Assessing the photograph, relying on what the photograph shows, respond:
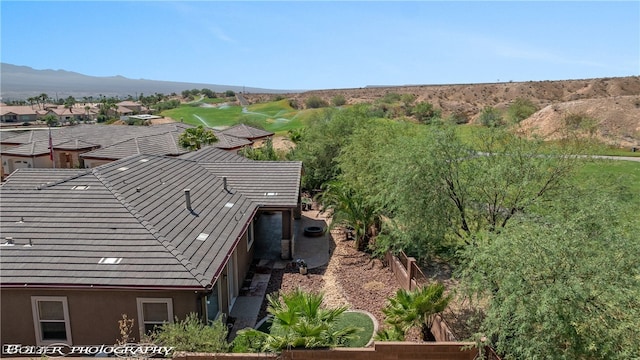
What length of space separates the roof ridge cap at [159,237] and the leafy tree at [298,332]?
74.7 inches

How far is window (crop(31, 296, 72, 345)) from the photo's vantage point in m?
11.2

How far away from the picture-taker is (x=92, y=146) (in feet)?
123

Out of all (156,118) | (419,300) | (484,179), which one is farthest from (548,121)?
(156,118)

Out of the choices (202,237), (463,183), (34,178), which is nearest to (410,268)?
(463,183)

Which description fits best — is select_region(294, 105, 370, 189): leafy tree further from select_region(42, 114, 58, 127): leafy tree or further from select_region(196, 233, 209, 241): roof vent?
select_region(42, 114, 58, 127): leafy tree

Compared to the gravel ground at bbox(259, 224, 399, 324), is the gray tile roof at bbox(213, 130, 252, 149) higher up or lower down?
higher up

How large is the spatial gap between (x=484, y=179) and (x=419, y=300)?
472cm

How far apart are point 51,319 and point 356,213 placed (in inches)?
493

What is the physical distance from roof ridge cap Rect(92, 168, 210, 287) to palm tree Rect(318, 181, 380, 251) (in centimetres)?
915

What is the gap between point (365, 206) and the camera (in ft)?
62.9

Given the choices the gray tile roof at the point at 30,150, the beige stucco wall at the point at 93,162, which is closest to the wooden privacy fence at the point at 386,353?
the beige stucco wall at the point at 93,162

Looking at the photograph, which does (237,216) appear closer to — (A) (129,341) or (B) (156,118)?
(A) (129,341)

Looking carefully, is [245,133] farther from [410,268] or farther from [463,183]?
[463,183]

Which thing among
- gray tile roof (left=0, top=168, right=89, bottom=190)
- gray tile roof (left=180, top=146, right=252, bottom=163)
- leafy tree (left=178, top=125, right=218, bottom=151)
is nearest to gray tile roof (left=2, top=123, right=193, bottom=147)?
leafy tree (left=178, top=125, right=218, bottom=151)
